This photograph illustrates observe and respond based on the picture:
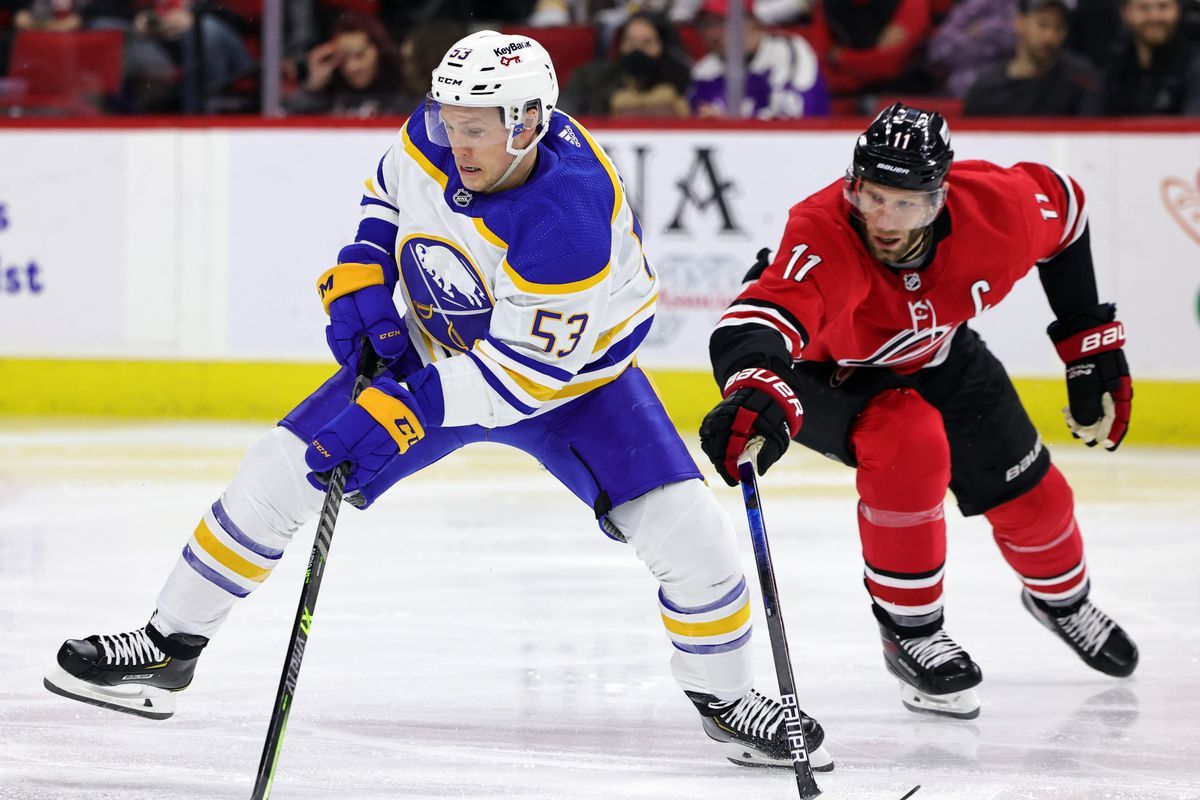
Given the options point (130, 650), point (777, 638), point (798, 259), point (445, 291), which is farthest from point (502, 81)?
point (130, 650)

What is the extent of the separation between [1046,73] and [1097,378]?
3.60 metres

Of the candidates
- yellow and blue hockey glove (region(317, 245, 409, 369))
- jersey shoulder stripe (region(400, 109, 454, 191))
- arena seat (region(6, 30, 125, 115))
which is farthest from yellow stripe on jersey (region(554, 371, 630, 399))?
arena seat (region(6, 30, 125, 115))

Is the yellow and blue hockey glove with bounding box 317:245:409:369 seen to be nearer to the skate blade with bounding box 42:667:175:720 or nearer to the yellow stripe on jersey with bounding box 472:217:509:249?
the yellow stripe on jersey with bounding box 472:217:509:249

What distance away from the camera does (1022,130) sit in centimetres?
660

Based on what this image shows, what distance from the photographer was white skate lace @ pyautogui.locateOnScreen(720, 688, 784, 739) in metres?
2.83

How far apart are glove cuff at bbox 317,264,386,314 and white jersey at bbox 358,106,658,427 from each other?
7 cm

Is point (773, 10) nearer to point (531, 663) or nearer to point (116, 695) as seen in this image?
point (531, 663)

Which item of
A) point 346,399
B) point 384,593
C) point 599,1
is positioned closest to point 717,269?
point 599,1

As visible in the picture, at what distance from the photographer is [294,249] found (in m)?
6.96

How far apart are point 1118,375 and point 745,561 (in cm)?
142

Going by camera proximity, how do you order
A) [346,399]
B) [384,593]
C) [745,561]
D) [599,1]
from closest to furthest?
[346,399] → [384,593] → [745,561] → [599,1]

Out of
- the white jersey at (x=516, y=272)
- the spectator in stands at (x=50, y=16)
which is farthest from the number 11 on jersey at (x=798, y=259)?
the spectator in stands at (x=50, y=16)

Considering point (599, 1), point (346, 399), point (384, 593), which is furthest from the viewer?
point (599, 1)

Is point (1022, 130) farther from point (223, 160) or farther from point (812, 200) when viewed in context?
point (812, 200)
